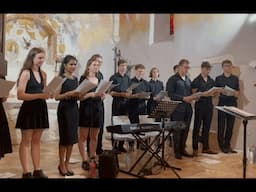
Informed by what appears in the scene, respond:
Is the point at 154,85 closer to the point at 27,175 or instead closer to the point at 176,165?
the point at 176,165

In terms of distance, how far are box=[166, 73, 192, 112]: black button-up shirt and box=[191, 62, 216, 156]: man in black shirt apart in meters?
0.08

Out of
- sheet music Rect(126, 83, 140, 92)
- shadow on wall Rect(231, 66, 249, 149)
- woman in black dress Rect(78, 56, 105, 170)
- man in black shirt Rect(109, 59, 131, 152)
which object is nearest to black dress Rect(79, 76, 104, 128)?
woman in black dress Rect(78, 56, 105, 170)

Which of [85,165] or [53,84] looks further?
[85,165]

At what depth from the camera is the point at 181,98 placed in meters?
4.08

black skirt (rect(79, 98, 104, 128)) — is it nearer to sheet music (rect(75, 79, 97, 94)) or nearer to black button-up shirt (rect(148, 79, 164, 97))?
sheet music (rect(75, 79, 97, 94))

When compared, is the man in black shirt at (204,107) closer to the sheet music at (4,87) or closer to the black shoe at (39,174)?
the black shoe at (39,174)

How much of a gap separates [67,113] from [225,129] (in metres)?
1.91

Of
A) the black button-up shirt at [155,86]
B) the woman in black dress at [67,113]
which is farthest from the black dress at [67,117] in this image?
the black button-up shirt at [155,86]

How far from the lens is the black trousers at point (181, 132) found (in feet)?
13.4

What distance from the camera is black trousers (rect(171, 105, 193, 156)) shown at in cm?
408

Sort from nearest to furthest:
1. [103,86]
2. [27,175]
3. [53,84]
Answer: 1. [53,84]
2. [27,175]
3. [103,86]

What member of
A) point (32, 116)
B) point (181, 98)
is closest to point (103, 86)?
point (32, 116)

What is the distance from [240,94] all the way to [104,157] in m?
1.79

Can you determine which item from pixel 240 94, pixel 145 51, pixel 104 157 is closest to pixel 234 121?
pixel 240 94
